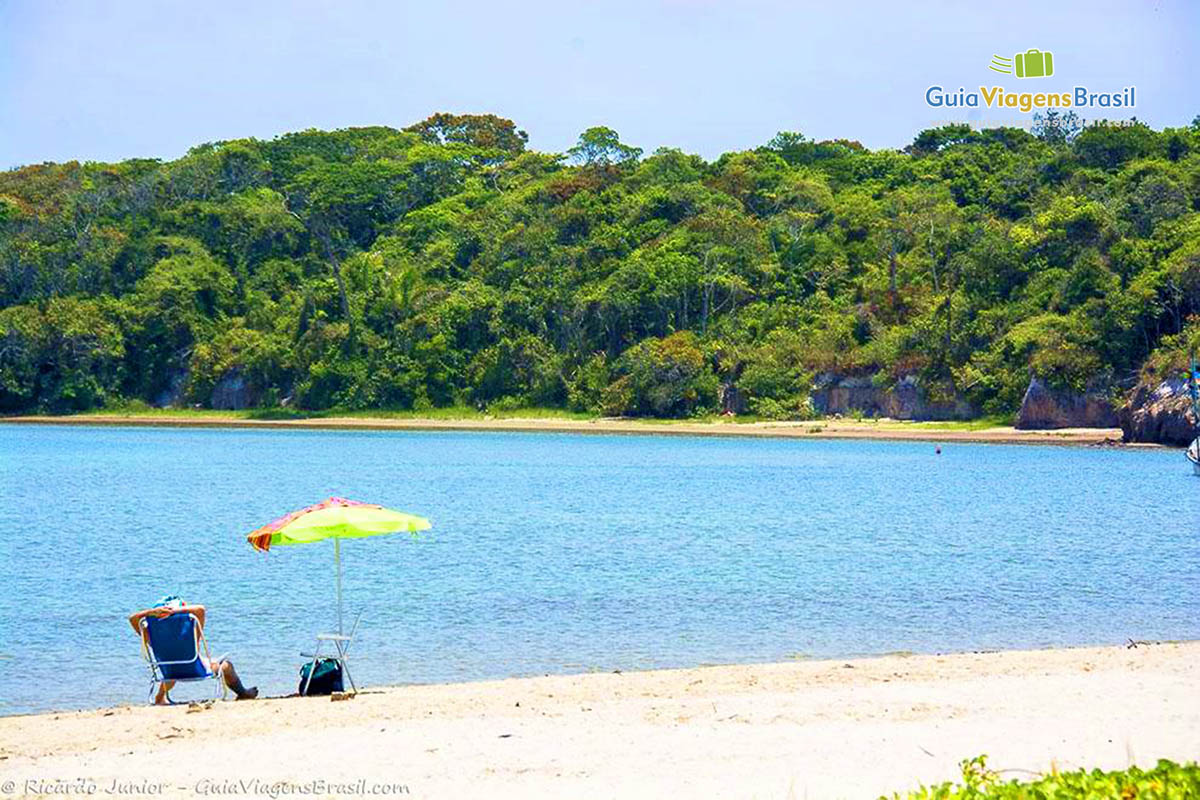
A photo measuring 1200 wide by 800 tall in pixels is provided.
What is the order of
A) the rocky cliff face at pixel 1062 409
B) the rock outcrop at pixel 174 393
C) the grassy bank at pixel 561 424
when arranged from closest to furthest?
1. the rocky cliff face at pixel 1062 409
2. the grassy bank at pixel 561 424
3. the rock outcrop at pixel 174 393

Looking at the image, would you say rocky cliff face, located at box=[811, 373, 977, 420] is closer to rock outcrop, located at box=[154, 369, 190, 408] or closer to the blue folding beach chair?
rock outcrop, located at box=[154, 369, 190, 408]

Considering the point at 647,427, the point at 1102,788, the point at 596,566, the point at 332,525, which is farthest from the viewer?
the point at 647,427

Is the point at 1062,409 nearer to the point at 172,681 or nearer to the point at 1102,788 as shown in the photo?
the point at 172,681

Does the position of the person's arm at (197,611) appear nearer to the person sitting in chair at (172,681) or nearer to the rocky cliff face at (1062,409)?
the person sitting in chair at (172,681)

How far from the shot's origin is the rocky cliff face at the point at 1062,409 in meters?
60.9

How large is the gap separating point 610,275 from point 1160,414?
3428 centimetres

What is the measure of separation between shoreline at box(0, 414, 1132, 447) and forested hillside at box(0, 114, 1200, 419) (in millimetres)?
1729

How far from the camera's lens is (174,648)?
1272 cm

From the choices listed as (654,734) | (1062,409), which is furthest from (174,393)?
(654,734)

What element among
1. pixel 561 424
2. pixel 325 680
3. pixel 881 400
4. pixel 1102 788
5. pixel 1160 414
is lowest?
pixel 325 680

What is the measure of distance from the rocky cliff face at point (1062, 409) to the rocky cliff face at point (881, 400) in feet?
13.5

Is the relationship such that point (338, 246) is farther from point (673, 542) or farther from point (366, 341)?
point (673, 542)

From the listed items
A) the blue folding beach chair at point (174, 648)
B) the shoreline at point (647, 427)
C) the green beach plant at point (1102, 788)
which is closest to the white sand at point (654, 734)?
the blue folding beach chair at point (174, 648)

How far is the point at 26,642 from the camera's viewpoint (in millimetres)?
16203
